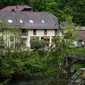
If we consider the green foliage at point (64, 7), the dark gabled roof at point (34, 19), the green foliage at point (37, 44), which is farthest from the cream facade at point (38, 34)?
the green foliage at point (64, 7)

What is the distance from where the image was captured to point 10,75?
3619cm

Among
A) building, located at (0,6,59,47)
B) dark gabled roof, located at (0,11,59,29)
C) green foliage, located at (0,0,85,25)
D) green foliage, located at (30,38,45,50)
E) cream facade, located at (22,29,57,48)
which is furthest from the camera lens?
green foliage, located at (0,0,85,25)

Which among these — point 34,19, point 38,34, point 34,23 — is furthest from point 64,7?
point 38,34

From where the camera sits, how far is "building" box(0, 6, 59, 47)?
5138cm

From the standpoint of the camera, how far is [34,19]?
53.4m

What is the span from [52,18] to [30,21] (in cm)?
362

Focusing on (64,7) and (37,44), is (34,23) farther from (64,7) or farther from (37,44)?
(64,7)

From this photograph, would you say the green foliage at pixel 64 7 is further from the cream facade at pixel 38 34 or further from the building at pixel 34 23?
the cream facade at pixel 38 34

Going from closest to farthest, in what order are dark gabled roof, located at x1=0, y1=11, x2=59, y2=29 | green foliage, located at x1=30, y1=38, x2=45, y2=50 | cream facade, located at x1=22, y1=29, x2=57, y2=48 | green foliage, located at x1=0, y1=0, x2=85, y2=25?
green foliage, located at x1=30, y1=38, x2=45, y2=50 < cream facade, located at x1=22, y1=29, x2=57, y2=48 < dark gabled roof, located at x1=0, y1=11, x2=59, y2=29 < green foliage, located at x1=0, y1=0, x2=85, y2=25

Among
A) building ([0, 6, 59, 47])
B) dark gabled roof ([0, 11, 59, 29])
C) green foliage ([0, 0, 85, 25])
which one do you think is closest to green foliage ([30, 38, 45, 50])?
building ([0, 6, 59, 47])

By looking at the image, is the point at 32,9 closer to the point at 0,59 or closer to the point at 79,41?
the point at 79,41

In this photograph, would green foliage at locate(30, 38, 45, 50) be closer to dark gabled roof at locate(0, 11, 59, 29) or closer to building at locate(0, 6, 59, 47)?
building at locate(0, 6, 59, 47)

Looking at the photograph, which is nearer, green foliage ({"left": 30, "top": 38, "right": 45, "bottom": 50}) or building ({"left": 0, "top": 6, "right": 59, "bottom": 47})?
green foliage ({"left": 30, "top": 38, "right": 45, "bottom": 50})

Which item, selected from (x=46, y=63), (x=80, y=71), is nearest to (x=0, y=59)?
(x=46, y=63)
